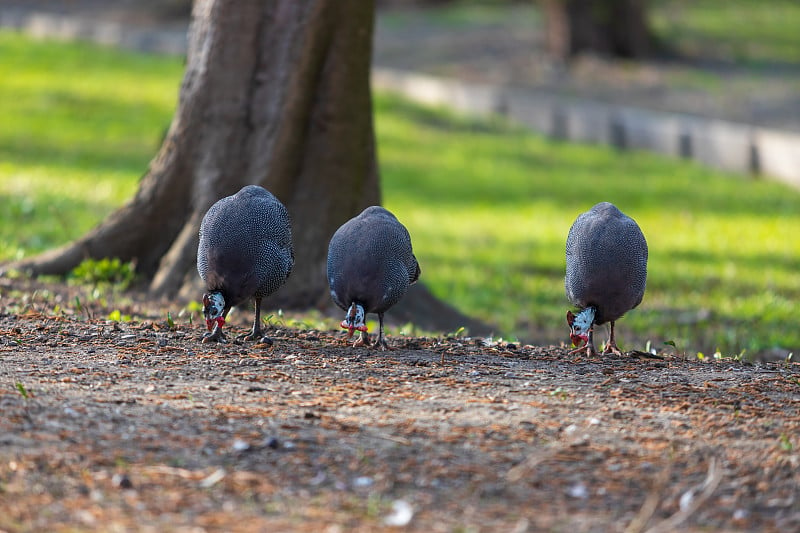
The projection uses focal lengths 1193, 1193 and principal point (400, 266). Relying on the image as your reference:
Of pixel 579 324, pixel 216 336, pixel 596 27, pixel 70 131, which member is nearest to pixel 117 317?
pixel 216 336

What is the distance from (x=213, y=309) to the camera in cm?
580

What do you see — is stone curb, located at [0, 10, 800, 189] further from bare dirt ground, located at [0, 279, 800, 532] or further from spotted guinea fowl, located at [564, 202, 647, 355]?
bare dirt ground, located at [0, 279, 800, 532]

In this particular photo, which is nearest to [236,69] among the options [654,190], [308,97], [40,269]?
[308,97]

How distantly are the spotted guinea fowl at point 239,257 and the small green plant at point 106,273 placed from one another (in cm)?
209

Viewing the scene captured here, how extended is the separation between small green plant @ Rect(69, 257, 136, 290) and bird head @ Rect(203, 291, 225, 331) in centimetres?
225

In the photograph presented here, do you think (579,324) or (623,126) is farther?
(623,126)

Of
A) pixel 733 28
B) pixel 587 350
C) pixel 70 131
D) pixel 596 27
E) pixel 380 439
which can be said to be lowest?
pixel 380 439

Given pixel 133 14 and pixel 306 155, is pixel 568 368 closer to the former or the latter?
pixel 306 155

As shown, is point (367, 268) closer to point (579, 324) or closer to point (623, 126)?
point (579, 324)

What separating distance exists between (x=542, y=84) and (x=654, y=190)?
23.0ft

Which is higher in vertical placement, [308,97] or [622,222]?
[308,97]

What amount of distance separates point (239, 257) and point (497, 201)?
344 inches

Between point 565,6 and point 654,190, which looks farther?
point 565,6

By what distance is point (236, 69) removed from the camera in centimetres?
764
